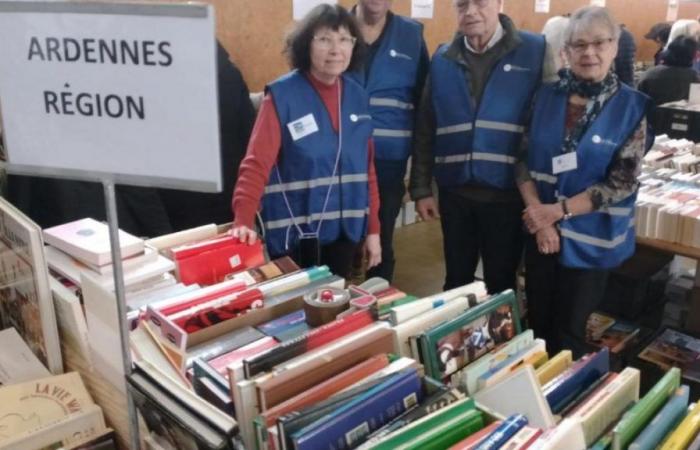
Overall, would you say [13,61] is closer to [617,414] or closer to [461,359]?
[461,359]

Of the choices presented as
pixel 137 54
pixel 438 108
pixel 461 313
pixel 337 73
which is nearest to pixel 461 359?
pixel 461 313

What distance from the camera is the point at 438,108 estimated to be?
2385 millimetres

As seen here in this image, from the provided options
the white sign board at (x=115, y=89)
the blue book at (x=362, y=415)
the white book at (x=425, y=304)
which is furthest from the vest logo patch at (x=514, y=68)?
the white sign board at (x=115, y=89)

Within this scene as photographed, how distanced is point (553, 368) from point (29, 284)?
1.11 meters

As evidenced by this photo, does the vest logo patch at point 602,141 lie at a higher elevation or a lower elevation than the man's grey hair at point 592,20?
lower

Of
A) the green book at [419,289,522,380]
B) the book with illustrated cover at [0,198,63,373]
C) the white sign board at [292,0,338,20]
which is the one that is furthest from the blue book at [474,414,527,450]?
the white sign board at [292,0,338,20]

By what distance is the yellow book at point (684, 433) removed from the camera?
3.60 feet

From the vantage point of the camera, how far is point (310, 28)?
2098 mm

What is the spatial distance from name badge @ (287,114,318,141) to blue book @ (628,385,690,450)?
1303 mm

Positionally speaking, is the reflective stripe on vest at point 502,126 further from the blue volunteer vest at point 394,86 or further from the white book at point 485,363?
the white book at point 485,363

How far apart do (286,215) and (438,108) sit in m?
0.70

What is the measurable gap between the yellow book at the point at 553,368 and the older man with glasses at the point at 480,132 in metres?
1.06

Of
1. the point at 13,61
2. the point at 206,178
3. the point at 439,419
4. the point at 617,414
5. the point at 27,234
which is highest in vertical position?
the point at 13,61

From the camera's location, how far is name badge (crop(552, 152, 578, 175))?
208cm
